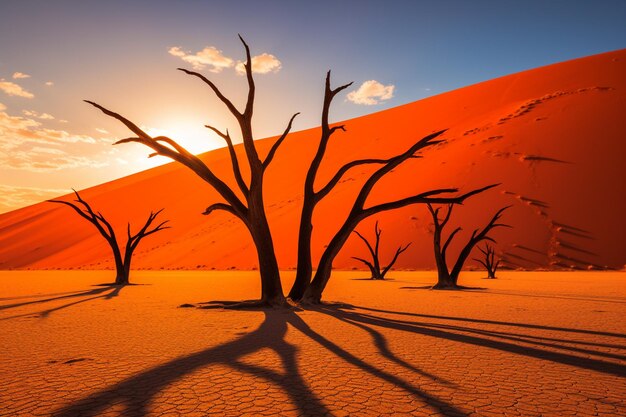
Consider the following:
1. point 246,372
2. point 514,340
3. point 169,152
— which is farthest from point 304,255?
point 246,372

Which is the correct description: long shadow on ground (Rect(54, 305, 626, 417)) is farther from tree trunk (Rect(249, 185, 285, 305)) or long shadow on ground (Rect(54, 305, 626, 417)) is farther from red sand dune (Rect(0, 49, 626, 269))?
red sand dune (Rect(0, 49, 626, 269))

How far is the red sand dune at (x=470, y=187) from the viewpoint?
80.2 feet

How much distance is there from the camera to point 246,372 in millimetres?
3738

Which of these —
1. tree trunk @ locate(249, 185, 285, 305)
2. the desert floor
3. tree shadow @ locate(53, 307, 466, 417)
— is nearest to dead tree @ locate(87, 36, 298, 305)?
tree trunk @ locate(249, 185, 285, 305)

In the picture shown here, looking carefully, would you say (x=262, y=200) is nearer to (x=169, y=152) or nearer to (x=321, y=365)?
(x=169, y=152)

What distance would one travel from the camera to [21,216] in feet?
214

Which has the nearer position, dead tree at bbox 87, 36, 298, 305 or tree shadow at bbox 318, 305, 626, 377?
tree shadow at bbox 318, 305, 626, 377

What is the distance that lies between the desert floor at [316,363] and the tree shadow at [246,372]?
0.05 feet

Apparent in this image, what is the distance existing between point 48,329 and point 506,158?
29.3 meters

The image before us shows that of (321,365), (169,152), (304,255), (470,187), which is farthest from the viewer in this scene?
(470,187)

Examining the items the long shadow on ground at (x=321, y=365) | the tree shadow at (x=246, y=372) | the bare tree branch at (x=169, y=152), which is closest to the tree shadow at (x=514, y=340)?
the long shadow on ground at (x=321, y=365)

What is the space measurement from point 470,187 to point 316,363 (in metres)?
25.6

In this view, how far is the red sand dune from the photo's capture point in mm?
24453

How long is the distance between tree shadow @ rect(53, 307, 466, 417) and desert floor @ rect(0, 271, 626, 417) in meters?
0.01
